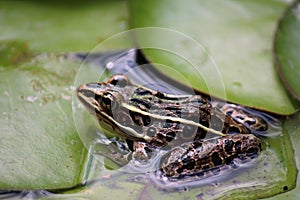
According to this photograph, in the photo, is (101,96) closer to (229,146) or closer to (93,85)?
(93,85)

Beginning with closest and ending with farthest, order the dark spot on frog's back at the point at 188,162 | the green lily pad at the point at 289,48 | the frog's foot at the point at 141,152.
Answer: the dark spot on frog's back at the point at 188,162 → the frog's foot at the point at 141,152 → the green lily pad at the point at 289,48

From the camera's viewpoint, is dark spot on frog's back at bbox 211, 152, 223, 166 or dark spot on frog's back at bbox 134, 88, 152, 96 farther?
dark spot on frog's back at bbox 134, 88, 152, 96

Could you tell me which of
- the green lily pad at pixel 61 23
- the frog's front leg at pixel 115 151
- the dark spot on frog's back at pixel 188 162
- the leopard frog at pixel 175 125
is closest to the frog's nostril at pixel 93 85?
the leopard frog at pixel 175 125

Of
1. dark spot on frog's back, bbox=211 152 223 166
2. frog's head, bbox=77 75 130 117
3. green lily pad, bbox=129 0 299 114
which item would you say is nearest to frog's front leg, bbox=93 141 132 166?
frog's head, bbox=77 75 130 117

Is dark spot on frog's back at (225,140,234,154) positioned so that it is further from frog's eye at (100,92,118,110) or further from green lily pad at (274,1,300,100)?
frog's eye at (100,92,118,110)

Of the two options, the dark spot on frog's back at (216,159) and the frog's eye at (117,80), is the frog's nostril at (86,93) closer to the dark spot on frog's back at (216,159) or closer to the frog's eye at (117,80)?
the frog's eye at (117,80)

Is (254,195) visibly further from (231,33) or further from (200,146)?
(231,33)

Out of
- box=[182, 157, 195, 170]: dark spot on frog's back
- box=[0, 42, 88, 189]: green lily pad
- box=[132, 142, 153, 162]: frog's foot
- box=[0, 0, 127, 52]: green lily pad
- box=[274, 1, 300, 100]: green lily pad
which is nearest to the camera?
box=[0, 42, 88, 189]: green lily pad
